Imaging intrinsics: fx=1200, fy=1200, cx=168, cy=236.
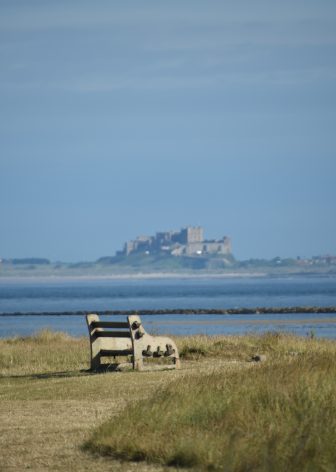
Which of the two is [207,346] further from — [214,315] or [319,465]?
[214,315]

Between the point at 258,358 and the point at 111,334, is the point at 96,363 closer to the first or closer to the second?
the point at 111,334

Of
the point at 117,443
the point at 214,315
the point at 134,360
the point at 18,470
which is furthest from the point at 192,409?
the point at 214,315

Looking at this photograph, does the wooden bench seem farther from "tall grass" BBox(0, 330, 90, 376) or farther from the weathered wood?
"tall grass" BBox(0, 330, 90, 376)

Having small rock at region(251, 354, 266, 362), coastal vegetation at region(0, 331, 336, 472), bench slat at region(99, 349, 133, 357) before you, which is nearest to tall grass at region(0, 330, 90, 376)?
bench slat at region(99, 349, 133, 357)

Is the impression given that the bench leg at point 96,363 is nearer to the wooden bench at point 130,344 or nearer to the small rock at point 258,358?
the wooden bench at point 130,344

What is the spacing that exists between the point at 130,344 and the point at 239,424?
1099 centimetres

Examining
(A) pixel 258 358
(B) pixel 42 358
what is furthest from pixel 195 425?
(B) pixel 42 358

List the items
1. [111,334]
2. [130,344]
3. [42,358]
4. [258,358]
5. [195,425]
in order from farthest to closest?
[42,358] → [258,358] → [130,344] → [111,334] → [195,425]

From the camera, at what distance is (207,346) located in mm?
25875

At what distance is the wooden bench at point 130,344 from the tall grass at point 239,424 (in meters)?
7.11

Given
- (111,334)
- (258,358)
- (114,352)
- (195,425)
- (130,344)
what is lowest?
(195,425)

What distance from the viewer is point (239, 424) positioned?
12000 millimetres

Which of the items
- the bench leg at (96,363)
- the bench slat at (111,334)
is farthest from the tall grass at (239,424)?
the bench leg at (96,363)

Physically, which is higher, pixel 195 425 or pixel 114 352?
pixel 114 352
